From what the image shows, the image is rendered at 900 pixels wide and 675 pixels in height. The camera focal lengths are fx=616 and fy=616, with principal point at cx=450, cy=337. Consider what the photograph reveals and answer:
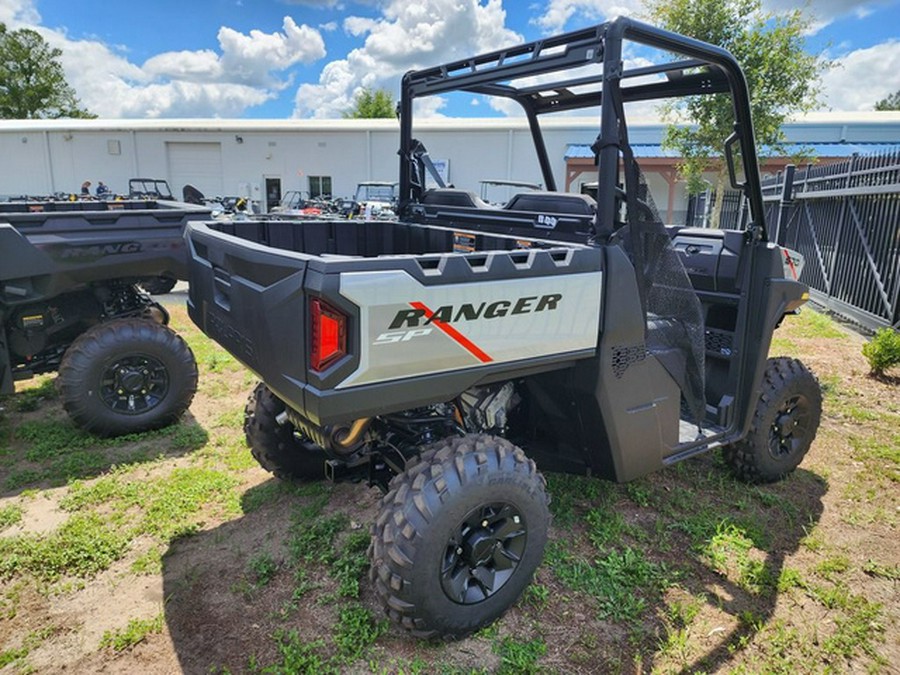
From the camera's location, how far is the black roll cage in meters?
2.40

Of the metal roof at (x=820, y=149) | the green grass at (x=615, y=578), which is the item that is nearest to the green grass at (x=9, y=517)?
the green grass at (x=615, y=578)

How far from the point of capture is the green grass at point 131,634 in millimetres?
2402

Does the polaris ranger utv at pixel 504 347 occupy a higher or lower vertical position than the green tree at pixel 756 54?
lower

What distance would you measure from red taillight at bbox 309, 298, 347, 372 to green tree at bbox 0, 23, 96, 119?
57781mm

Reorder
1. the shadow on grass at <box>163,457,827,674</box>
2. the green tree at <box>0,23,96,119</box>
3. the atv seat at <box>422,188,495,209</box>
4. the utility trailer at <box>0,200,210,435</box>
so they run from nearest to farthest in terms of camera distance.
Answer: the shadow on grass at <box>163,457,827,674</box> < the atv seat at <box>422,188,495,209</box> < the utility trailer at <box>0,200,210,435</box> < the green tree at <box>0,23,96,119</box>

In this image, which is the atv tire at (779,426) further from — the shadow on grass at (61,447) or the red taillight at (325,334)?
the shadow on grass at (61,447)

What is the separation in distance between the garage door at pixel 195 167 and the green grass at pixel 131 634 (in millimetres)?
31745

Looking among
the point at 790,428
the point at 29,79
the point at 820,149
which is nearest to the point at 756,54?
the point at 790,428

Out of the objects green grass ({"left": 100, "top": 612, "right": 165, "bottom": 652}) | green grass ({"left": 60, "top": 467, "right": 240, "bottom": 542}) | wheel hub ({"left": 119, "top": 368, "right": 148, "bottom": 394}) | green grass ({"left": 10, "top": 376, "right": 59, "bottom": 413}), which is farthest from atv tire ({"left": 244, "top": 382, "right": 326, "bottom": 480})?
green grass ({"left": 10, "top": 376, "right": 59, "bottom": 413})

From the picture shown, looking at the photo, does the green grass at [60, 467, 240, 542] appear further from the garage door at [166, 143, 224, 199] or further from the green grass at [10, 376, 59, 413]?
the garage door at [166, 143, 224, 199]

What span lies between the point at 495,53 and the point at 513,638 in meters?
2.56

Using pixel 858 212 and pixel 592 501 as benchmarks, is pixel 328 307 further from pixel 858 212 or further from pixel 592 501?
pixel 858 212

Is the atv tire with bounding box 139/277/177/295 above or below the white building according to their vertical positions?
below

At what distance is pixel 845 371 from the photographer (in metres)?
6.51
